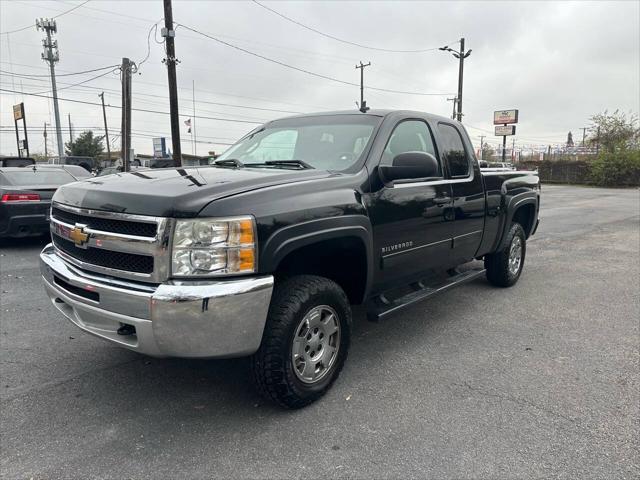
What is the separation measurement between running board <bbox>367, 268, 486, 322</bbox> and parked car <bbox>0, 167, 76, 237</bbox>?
6.23 m

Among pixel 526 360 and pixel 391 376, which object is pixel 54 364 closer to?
pixel 391 376

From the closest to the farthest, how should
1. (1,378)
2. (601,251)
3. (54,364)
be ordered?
1. (1,378)
2. (54,364)
3. (601,251)

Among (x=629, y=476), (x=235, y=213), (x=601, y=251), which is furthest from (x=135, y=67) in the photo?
(x=629, y=476)

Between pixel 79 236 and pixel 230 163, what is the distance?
140cm

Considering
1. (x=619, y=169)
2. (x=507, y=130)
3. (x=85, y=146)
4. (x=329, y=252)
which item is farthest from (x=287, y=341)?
(x=85, y=146)

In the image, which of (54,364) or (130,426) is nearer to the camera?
(130,426)

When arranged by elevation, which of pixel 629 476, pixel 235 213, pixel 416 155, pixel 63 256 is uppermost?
pixel 416 155

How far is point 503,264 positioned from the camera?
5.62 m

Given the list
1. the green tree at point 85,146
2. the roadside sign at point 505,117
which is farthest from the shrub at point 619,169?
the green tree at point 85,146

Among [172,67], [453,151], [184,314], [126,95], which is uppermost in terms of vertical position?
[172,67]

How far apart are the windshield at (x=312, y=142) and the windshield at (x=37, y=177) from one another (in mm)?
5609

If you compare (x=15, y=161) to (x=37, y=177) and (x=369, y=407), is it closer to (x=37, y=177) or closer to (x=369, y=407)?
(x=37, y=177)

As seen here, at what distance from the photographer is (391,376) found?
346cm

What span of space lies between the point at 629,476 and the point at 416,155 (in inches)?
87.4
